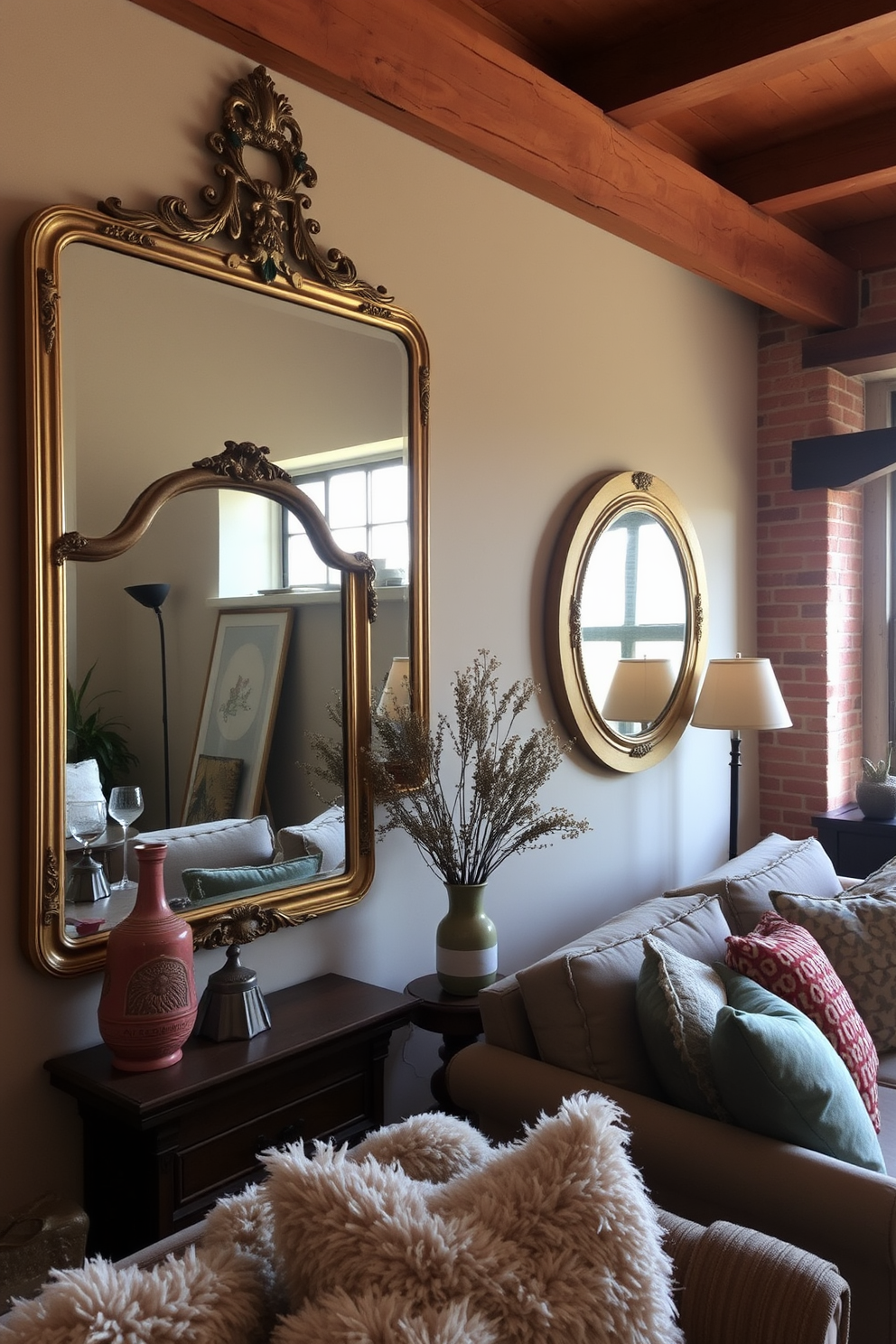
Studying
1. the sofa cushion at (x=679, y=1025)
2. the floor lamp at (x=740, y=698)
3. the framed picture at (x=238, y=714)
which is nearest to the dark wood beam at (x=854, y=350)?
the floor lamp at (x=740, y=698)

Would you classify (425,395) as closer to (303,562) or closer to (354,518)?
(354,518)

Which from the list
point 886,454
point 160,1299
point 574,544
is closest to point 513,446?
point 574,544

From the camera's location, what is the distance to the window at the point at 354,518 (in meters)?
2.34

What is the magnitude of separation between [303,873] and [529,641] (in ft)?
3.43

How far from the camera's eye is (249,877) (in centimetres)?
225

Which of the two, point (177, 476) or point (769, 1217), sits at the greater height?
point (177, 476)

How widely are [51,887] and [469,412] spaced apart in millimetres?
1624

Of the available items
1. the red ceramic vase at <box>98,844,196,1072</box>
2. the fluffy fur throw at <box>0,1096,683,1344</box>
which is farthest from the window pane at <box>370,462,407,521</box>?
the fluffy fur throw at <box>0,1096,683,1344</box>

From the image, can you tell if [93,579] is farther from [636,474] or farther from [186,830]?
[636,474]

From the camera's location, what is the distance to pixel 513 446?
2984 mm

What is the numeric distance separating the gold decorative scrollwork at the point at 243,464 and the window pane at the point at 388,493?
0.30 meters

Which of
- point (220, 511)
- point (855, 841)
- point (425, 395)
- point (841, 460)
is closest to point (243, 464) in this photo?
point (220, 511)

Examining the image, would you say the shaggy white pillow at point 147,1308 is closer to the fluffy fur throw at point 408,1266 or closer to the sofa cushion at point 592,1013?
the fluffy fur throw at point 408,1266

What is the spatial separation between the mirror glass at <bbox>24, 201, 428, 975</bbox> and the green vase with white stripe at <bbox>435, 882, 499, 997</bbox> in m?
0.22
